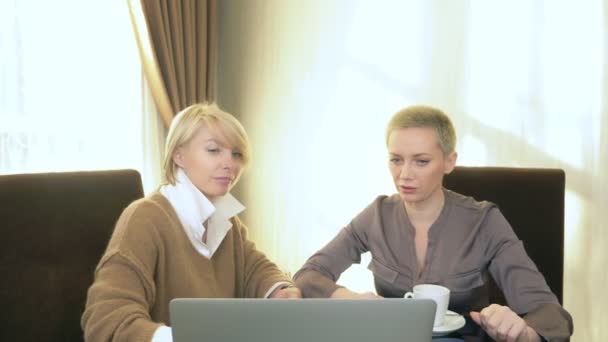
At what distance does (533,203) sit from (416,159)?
1.78ft

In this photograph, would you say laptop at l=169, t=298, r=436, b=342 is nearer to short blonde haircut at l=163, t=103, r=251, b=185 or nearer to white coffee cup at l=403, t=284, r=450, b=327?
white coffee cup at l=403, t=284, r=450, b=327

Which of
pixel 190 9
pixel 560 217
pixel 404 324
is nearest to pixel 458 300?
pixel 560 217

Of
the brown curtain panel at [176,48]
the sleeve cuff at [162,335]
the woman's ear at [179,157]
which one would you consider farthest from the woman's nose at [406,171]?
the brown curtain panel at [176,48]

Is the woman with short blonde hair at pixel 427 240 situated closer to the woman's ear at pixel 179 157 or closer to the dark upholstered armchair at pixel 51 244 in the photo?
the woman's ear at pixel 179 157

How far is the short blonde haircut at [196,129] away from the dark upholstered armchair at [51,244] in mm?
211

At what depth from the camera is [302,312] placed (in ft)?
2.92

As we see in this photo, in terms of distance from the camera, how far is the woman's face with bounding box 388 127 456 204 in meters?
1.67

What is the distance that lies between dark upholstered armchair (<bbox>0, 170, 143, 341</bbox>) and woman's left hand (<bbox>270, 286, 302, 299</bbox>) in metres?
0.46

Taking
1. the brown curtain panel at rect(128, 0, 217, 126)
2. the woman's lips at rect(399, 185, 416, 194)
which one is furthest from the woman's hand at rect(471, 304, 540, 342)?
the brown curtain panel at rect(128, 0, 217, 126)

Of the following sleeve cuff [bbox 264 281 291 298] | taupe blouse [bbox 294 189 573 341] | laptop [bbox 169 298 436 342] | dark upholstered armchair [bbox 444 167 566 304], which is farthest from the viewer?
dark upholstered armchair [bbox 444 167 566 304]

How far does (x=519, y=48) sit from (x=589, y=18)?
11.2 inches

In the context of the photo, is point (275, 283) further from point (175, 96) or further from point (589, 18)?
point (175, 96)

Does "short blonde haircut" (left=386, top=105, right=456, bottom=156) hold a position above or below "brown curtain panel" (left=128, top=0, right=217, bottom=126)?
below

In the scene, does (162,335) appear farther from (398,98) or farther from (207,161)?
(398,98)
